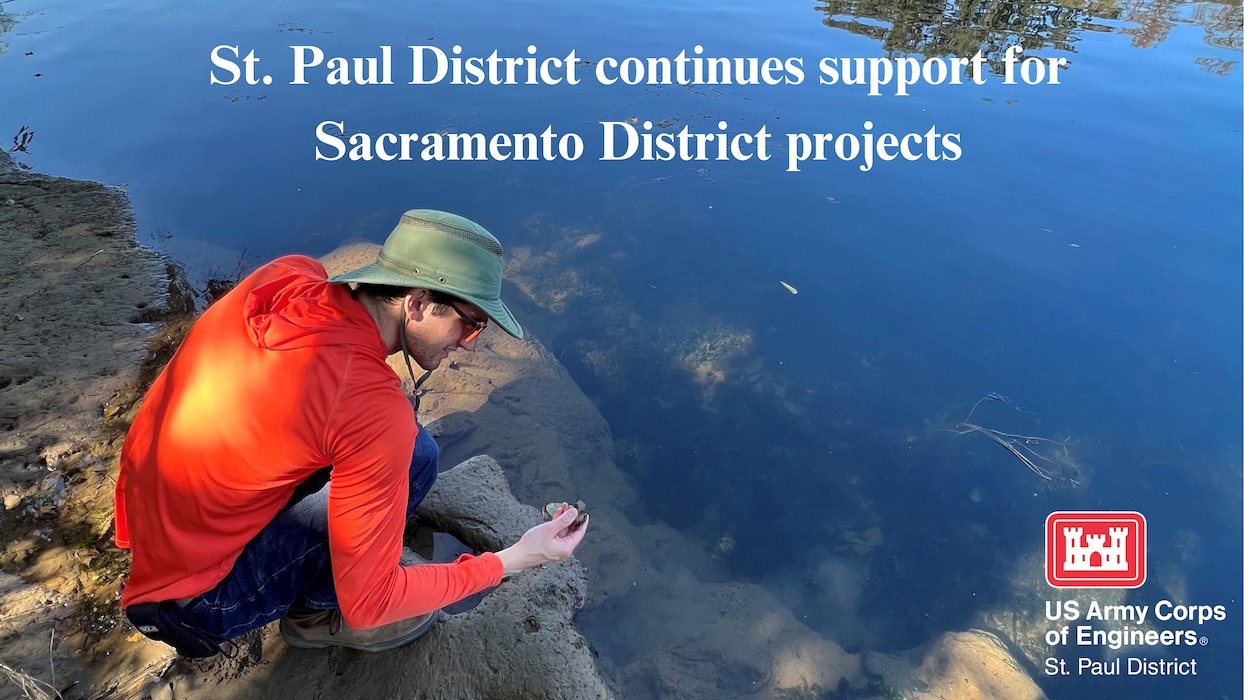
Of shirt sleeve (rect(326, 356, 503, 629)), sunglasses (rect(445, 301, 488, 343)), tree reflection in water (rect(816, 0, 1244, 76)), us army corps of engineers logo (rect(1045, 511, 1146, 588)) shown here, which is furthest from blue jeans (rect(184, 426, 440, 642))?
tree reflection in water (rect(816, 0, 1244, 76))

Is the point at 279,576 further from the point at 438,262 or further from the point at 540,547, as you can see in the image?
the point at 438,262

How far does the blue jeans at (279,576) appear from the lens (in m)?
1.75

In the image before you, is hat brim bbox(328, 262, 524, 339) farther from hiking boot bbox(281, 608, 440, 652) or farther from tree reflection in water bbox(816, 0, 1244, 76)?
tree reflection in water bbox(816, 0, 1244, 76)

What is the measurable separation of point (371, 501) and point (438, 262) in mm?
525

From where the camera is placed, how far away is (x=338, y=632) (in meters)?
2.10

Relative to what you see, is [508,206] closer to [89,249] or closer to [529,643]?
[89,249]

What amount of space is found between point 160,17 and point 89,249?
5130 millimetres

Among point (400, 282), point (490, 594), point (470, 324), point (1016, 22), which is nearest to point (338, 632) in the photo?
point (490, 594)

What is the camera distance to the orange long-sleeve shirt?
146 cm

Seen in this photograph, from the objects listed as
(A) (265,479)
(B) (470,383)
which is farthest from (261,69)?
(A) (265,479)

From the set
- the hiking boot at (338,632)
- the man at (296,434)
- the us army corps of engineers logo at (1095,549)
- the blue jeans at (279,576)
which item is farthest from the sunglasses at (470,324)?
the us army corps of engineers logo at (1095,549)

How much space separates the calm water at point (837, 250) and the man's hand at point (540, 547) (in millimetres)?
708

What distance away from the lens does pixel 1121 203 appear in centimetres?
466

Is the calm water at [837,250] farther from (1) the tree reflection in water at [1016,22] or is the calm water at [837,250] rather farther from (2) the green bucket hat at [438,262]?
(2) the green bucket hat at [438,262]
